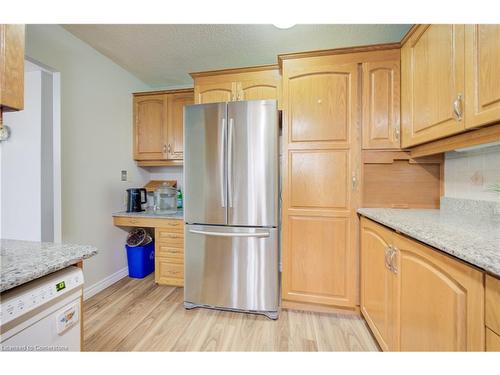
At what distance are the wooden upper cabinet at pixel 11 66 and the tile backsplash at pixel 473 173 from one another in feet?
7.52

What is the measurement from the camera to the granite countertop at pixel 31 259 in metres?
0.61

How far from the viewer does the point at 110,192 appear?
2.39m

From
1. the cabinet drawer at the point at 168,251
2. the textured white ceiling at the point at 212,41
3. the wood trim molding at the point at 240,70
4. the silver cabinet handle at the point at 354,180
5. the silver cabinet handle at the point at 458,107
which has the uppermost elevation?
the textured white ceiling at the point at 212,41

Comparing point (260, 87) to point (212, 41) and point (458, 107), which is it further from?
point (458, 107)

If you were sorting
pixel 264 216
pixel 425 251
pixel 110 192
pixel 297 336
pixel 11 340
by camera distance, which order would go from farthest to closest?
pixel 110 192 → pixel 264 216 → pixel 297 336 → pixel 425 251 → pixel 11 340

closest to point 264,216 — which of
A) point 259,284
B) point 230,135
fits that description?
point 259,284

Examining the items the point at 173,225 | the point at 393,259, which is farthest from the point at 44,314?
the point at 173,225

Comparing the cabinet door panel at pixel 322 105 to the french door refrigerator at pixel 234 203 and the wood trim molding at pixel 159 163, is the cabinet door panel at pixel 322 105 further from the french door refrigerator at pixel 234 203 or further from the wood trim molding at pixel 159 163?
the wood trim molding at pixel 159 163

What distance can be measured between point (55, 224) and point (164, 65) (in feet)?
6.39

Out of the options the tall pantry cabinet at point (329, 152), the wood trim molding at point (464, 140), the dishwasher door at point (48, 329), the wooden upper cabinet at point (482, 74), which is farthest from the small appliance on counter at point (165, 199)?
the wooden upper cabinet at point (482, 74)

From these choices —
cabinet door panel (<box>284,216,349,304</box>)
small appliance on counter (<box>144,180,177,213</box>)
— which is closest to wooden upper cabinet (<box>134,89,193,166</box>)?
small appliance on counter (<box>144,180,177,213</box>)

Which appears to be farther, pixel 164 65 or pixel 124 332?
pixel 164 65

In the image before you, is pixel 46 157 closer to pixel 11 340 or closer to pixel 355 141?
pixel 11 340

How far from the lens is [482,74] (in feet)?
3.12
